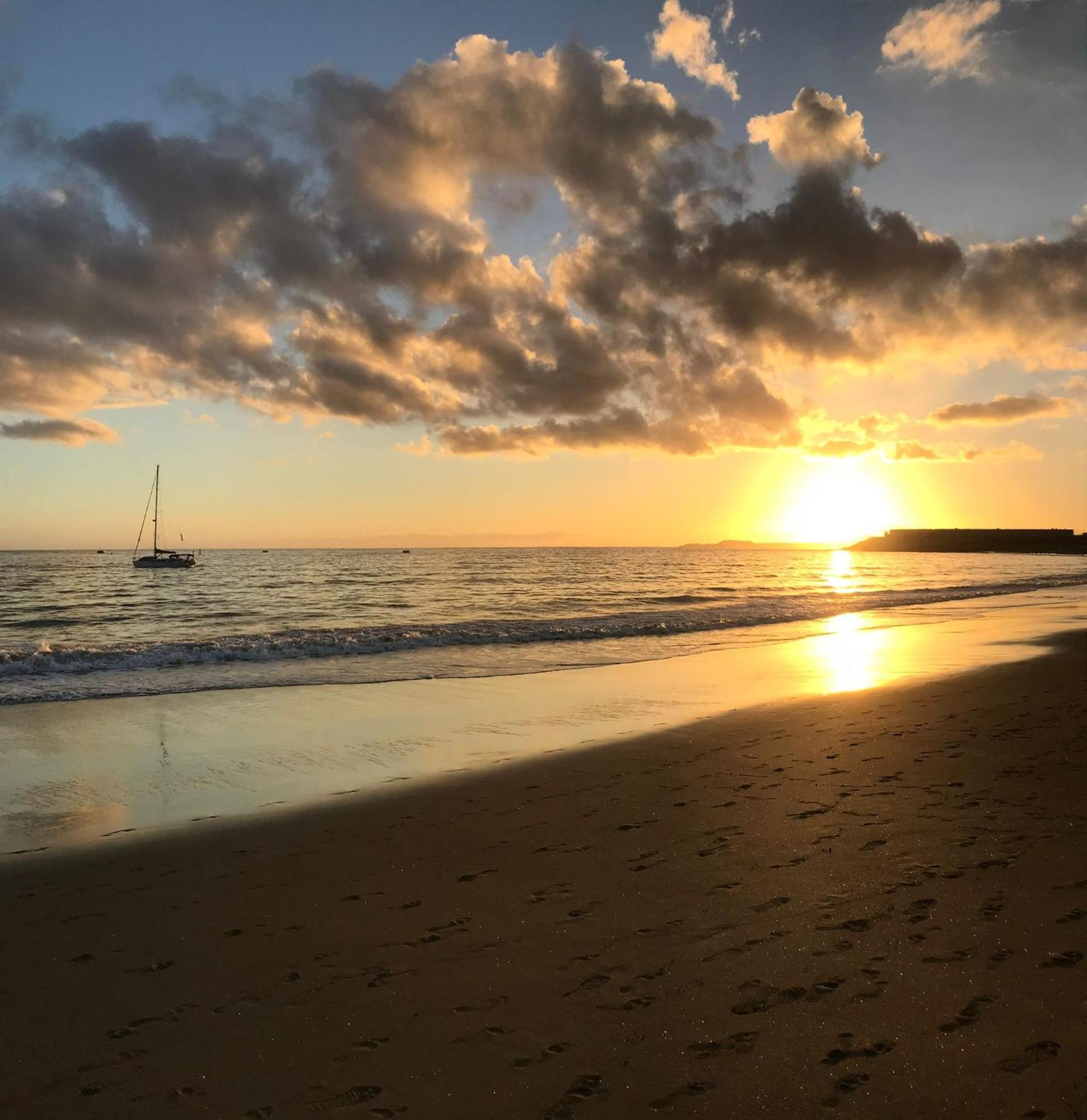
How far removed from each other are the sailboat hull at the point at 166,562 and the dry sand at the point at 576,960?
107165 millimetres

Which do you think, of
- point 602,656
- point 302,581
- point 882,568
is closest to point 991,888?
point 602,656

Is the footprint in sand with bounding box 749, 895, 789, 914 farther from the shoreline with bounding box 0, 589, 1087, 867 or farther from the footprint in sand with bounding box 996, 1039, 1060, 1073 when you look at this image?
the shoreline with bounding box 0, 589, 1087, 867

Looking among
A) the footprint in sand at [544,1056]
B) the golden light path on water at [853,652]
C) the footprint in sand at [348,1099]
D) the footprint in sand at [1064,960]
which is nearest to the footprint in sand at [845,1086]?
the footprint in sand at [544,1056]

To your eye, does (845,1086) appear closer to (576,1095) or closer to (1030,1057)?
(1030,1057)

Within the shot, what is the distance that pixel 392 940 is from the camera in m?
5.02

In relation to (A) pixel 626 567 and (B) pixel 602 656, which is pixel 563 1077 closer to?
(B) pixel 602 656

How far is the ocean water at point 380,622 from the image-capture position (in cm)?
1992

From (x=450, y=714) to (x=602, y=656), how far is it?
31.0ft

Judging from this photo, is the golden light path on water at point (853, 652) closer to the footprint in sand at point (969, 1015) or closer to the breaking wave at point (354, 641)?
the breaking wave at point (354, 641)

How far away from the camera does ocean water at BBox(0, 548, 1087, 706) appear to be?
65.4 ft

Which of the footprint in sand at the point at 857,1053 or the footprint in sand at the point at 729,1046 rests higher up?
the footprint in sand at the point at 857,1053

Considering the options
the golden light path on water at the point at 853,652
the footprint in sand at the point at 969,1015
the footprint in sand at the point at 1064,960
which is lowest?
the golden light path on water at the point at 853,652

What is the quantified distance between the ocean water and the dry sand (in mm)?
11737

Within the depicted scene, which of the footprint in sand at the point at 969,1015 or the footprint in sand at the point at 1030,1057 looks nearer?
the footprint in sand at the point at 1030,1057
